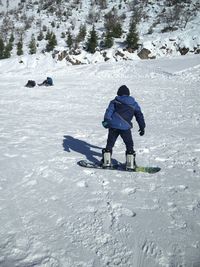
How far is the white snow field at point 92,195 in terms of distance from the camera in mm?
3469

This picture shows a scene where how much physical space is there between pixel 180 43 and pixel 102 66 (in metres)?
7.61

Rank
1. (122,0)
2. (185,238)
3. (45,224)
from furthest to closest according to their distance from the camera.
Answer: (122,0) → (45,224) → (185,238)

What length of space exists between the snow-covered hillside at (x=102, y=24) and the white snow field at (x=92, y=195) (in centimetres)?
1498

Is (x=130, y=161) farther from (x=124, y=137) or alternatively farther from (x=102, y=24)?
(x=102, y=24)

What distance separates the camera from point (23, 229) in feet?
12.7

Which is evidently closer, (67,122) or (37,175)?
(37,175)

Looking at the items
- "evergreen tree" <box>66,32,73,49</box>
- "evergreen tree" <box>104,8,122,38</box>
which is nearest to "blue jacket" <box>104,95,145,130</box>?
"evergreen tree" <box>66,32,73,49</box>

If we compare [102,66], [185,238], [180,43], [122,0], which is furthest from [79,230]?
[122,0]

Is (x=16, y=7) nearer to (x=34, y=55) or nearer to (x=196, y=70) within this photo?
(x=34, y=55)

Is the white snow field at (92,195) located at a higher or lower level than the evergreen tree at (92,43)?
A: lower

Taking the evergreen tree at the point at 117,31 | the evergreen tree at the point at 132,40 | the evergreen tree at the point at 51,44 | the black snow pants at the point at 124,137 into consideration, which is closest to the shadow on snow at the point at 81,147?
the black snow pants at the point at 124,137

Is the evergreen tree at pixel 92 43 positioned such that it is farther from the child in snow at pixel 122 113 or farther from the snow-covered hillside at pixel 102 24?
the child in snow at pixel 122 113

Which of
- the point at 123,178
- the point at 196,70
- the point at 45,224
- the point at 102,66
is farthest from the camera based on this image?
the point at 102,66

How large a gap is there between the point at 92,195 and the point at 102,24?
31934 mm
